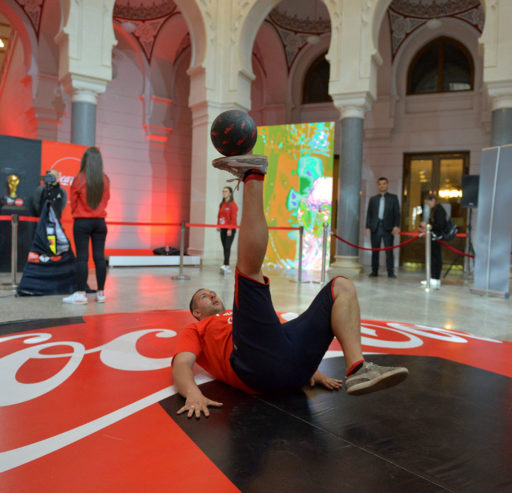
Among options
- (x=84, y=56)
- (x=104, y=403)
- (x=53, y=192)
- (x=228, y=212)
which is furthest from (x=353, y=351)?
(x=84, y=56)

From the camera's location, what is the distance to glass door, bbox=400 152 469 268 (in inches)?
519

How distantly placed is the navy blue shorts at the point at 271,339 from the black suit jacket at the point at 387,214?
305 inches

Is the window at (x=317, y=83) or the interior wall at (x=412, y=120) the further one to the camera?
the window at (x=317, y=83)

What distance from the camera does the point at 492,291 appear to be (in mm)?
7336

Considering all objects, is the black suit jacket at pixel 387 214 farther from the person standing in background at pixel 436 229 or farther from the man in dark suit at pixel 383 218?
the person standing in background at pixel 436 229

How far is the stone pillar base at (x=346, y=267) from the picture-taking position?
376 inches

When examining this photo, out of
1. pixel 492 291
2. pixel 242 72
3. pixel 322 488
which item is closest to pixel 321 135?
pixel 242 72

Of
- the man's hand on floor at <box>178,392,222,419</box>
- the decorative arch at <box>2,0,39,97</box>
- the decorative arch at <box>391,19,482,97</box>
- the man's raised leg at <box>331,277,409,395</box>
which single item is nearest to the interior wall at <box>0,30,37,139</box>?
the decorative arch at <box>2,0,39,97</box>

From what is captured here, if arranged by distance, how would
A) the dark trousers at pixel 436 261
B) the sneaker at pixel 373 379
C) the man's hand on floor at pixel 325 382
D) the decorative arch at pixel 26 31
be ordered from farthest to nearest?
the decorative arch at pixel 26 31 < the dark trousers at pixel 436 261 < the man's hand on floor at pixel 325 382 < the sneaker at pixel 373 379

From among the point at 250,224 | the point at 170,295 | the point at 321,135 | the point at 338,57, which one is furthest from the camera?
the point at 321,135

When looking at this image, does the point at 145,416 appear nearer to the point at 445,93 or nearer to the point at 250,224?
the point at 250,224

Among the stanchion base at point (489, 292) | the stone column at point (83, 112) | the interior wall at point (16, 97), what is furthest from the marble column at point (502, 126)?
the interior wall at point (16, 97)

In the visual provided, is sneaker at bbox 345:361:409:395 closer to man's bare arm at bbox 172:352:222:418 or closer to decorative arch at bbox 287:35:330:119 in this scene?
man's bare arm at bbox 172:352:222:418

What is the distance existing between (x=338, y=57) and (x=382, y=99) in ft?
14.6
